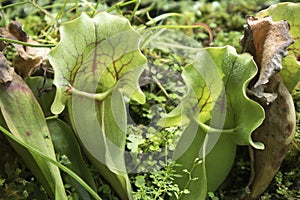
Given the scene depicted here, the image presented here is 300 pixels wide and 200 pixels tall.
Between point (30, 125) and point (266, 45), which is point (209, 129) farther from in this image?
point (30, 125)

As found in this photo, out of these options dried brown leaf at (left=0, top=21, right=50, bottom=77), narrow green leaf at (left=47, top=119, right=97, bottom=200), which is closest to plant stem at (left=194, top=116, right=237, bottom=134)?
narrow green leaf at (left=47, top=119, right=97, bottom=200)

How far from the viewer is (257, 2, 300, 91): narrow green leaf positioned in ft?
2.66

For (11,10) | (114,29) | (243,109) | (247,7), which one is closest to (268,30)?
(243,109)

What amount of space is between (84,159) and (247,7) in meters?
0.85

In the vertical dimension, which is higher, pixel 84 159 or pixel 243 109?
pixel 243 109

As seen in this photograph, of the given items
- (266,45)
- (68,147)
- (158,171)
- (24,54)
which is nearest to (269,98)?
(266,45)

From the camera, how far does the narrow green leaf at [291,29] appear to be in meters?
0.81

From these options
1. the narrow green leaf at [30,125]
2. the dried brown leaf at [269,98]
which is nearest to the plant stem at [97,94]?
the narrow green leaf at [30,125]

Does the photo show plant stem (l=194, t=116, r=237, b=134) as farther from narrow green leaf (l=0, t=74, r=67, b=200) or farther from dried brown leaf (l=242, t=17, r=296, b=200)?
narrow green leaf (l=0, t=74, r=67, b=200)

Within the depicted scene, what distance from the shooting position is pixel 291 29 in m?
0.82

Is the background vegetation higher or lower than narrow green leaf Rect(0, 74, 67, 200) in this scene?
lower

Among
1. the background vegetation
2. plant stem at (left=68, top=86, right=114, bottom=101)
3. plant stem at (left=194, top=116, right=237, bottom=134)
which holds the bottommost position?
the background vegetation

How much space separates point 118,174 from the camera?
0.80m

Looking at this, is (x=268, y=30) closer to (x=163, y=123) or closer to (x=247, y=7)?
(x=163, y=123)
